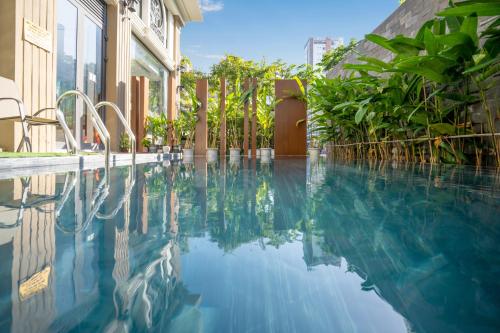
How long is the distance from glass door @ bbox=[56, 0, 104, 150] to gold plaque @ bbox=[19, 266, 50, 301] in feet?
17.3

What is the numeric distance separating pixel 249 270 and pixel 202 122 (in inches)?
279

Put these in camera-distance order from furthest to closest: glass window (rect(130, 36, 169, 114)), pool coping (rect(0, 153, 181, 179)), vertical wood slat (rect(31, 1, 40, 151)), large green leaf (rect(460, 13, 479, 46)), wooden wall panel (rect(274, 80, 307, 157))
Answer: glass window (rect(130, 36, 169, 114)), wooden wall panel (rect(274, 80, 307, 157)), vertical wood slat (rect(31, 1, 40, 151)), pool coping (rect(0, 153, 181, 179)), large green leaf (rect(460, 13, 479, 46))

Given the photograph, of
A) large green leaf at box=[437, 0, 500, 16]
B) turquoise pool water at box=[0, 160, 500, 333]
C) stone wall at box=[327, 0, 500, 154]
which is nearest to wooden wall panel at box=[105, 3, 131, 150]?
stone wall at box=[327, 0, 500, 154]

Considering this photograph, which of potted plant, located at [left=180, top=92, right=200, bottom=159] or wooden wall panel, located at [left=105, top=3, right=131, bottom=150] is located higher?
wooden wall panel, located at [left=105, top=3, right=131, bottom=150]

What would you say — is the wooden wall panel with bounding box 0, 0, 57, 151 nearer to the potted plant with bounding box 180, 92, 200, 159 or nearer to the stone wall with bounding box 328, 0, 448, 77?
the potted plant with bounding box 180, 92, 200, 159

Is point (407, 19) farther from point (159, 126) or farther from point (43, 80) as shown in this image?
point (159, 126)

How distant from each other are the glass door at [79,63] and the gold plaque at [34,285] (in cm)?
527

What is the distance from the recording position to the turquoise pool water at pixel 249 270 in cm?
33

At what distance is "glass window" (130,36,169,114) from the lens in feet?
28.2

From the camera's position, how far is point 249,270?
48cm

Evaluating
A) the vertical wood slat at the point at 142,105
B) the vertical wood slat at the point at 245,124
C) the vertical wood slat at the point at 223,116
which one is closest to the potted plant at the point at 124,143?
the vertical wood slat at the point at 142,105

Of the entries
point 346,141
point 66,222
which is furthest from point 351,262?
point 346,141

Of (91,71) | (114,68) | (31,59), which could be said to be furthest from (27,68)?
(114,68)

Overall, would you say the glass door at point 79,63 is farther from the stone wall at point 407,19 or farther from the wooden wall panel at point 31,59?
the stone wall at point 407,19
